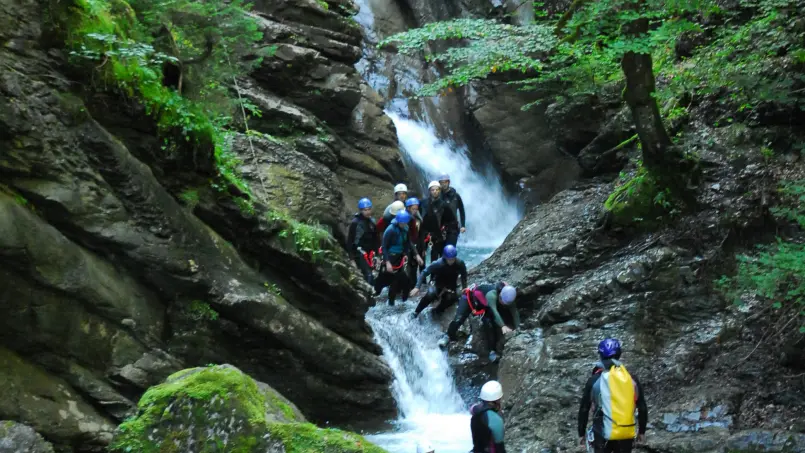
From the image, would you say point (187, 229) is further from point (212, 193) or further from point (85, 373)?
point (85, 373)

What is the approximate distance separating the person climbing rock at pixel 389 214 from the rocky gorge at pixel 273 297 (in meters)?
1.41

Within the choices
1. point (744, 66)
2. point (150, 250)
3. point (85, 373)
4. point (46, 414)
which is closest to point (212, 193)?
point (150, 250)

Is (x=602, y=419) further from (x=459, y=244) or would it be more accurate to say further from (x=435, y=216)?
(x=459, y=244)

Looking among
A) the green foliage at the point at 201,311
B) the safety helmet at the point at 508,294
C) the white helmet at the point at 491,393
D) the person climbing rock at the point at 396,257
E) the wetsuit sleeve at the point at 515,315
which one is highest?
the person climbing rock at the point at 396,257

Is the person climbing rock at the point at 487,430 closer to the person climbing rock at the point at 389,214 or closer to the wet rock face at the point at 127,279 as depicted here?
the wet rock face at the point at 127,279

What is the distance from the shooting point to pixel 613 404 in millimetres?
6789

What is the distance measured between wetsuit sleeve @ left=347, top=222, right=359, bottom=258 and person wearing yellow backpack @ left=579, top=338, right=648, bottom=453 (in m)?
7.23

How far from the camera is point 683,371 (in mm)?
9250

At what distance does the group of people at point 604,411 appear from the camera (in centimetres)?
645

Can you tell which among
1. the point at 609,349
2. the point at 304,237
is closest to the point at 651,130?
the point at 609,349

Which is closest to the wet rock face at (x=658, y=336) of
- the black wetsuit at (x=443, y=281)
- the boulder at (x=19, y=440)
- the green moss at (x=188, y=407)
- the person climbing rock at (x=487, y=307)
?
the person climbing rock at (x=487, y=307)

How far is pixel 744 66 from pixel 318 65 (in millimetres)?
10472

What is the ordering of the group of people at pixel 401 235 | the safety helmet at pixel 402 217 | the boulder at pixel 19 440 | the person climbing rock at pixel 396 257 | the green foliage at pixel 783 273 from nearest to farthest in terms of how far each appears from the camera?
the boulder at pixel 19 440
the green foliage at pixel 783 273
the safety helmet at pixel 402 217
the person climbing rock at pixel 396 257
the group of people at pixel 401 235

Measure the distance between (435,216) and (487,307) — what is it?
314 centimetres
